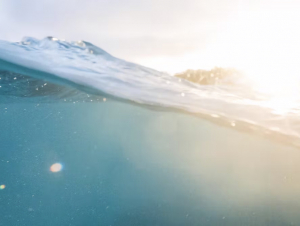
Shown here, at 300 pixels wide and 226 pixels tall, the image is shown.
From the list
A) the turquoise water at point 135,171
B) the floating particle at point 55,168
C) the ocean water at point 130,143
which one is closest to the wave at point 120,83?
the ocean water at point 130,143

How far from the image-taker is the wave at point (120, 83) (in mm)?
8297

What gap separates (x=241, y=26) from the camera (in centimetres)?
797

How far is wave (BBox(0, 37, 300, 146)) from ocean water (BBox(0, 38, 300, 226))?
0.12 ft

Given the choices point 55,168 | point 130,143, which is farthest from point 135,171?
point 55,168

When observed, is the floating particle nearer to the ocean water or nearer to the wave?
the ocean water

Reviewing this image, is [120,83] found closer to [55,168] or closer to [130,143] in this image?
[55,168]

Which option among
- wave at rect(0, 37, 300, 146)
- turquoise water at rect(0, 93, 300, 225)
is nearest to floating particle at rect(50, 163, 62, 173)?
turquoise water at rect(0, 93, 300, 225)

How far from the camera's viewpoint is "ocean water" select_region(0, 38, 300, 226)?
8953 millimetres

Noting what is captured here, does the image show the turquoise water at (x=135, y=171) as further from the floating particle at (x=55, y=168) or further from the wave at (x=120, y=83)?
the wave at (x=120, y=83)

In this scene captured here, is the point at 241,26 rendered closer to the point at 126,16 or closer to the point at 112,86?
the point at 126,16

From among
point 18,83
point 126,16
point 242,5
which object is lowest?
point 18,83

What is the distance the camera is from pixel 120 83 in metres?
9.05

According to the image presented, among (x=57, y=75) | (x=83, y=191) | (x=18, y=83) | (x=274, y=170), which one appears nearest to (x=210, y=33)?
(x=57, y=75)

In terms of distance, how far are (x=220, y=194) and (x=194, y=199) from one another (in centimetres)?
130
